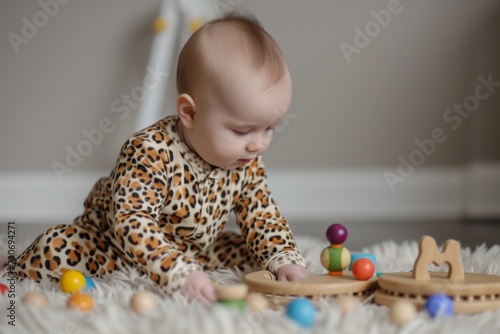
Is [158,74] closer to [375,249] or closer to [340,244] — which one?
[375,249]

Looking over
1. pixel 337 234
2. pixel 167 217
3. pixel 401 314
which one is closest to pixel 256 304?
pixel 401 314

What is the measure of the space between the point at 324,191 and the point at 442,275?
1.39m

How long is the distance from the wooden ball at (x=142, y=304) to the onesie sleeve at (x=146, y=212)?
12 centimetres

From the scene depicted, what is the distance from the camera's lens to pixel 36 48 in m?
2.29

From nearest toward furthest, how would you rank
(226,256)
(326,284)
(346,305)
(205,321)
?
(205,321) → (346,305) → (326,284) → (226,256)

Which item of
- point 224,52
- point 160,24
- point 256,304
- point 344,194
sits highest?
point 160,24

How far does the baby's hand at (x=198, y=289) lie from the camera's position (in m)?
0.85

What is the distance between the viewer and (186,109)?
3.62 ft

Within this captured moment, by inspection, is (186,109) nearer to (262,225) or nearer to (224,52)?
(224,52)

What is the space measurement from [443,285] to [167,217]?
20.3 inches

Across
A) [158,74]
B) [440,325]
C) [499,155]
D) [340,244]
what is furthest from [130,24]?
[440,325]

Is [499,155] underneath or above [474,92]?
underneath

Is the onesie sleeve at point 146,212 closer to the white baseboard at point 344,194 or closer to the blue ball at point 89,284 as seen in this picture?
the blue ball at point 89,284

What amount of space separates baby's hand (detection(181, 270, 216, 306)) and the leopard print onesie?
119mm
